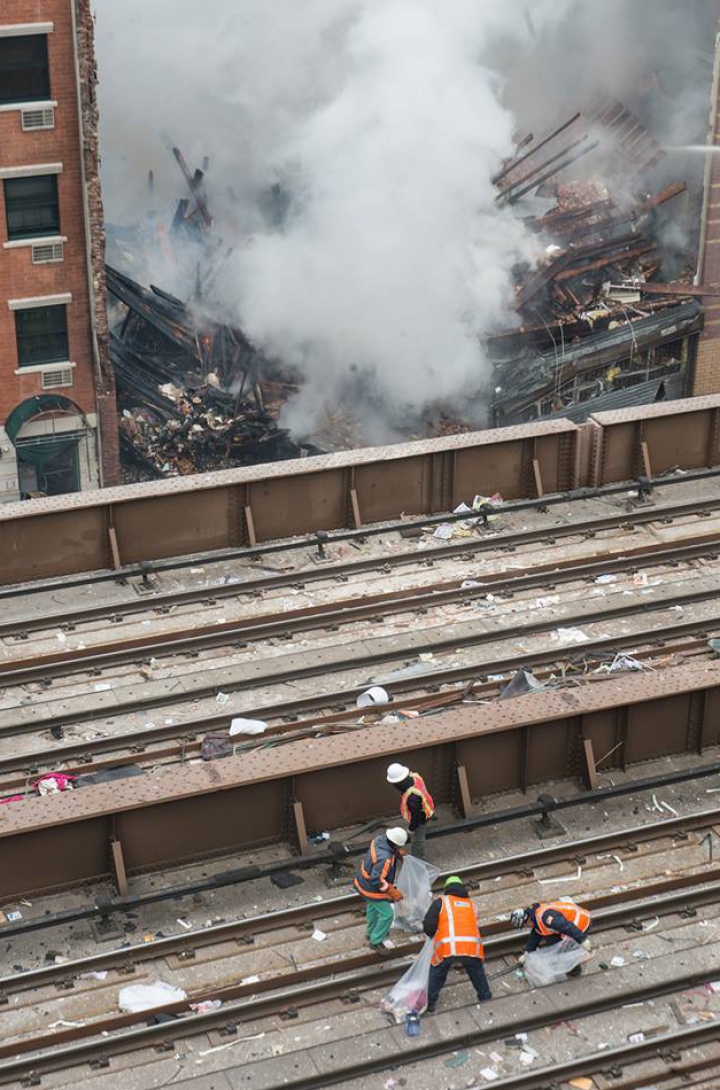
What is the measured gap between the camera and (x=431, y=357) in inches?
977

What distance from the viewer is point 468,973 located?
1171 cm

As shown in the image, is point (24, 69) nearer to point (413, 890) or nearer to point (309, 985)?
point (413, 890)

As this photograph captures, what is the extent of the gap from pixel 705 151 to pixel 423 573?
10.4 m

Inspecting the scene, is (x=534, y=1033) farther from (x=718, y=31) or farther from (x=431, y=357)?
(x=718, y=31)

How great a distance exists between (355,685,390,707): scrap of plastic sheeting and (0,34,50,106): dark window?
32.2 feet

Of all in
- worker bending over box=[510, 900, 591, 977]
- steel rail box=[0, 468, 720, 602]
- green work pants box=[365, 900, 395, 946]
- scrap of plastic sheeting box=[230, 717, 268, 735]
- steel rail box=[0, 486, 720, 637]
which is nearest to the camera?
worker bending over box=[510, 900, 591, 977]

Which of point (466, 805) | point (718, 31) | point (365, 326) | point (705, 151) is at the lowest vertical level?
point (466, 805)

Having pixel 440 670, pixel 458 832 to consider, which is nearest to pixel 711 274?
pixel 440 670

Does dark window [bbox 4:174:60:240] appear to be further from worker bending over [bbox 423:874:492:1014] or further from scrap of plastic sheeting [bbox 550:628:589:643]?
worker bending over [bbox 423:874:492:1014]

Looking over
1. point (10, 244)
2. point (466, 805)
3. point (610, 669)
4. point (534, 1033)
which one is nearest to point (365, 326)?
point (10, 244)

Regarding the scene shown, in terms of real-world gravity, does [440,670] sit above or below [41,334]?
below

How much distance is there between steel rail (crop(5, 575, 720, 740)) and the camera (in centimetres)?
1523

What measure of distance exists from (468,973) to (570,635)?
536 cm

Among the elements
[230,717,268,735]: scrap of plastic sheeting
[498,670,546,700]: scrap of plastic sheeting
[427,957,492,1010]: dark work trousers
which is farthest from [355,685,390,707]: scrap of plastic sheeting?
[427,957,492,1010]: dark work trousers
